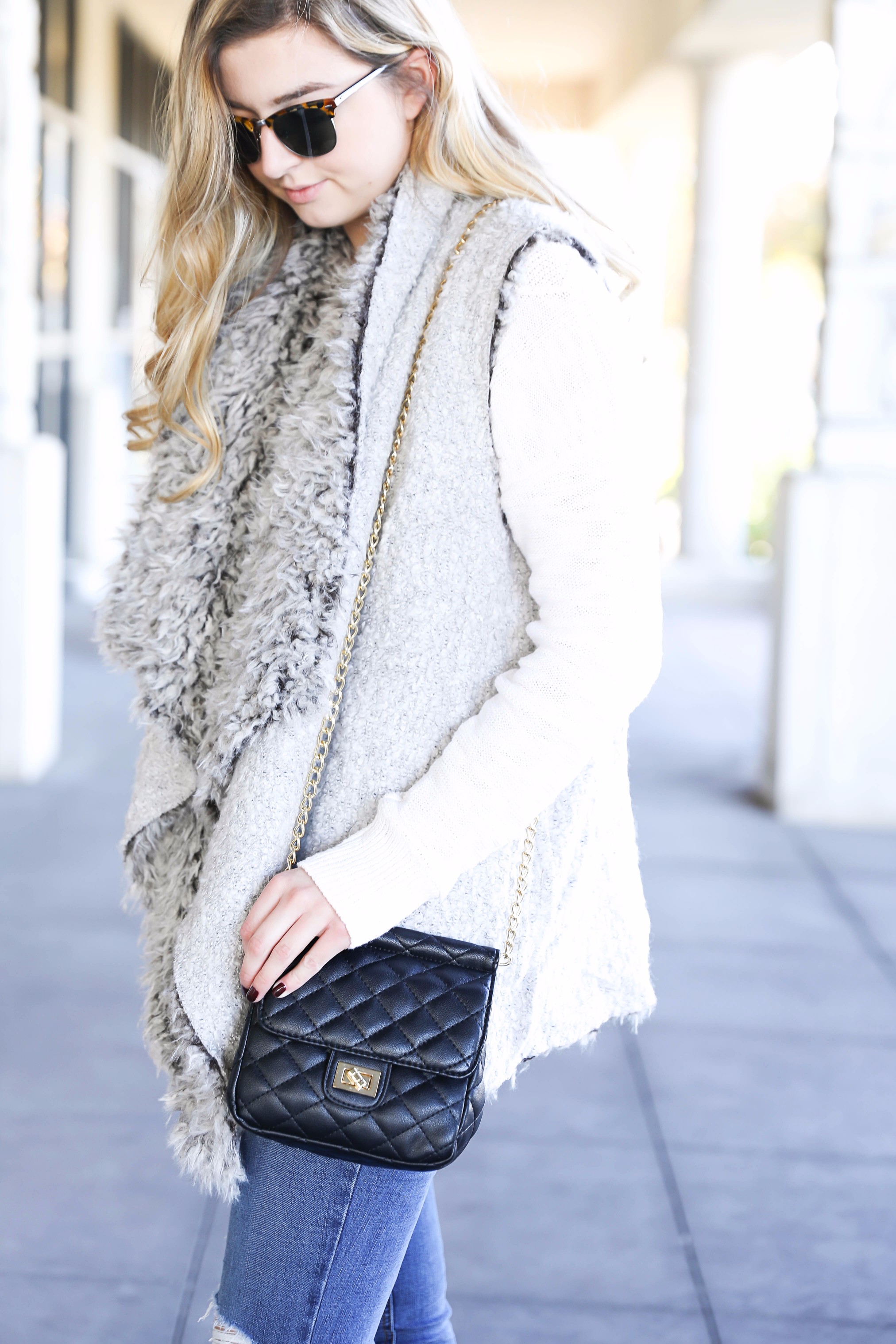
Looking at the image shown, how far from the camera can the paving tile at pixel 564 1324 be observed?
215 cm

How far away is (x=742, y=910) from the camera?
13.4 feet

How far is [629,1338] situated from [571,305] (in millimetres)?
1736

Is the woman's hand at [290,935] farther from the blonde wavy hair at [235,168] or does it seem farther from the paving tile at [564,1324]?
the paving tile at [564,1324]

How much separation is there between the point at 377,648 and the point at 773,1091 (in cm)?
218

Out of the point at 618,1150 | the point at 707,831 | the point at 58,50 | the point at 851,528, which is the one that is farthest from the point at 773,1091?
the point at 58,50

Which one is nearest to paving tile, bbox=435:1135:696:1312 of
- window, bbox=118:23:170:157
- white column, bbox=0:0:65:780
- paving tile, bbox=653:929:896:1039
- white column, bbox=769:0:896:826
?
paving tile, bbox=653:929:896:1039

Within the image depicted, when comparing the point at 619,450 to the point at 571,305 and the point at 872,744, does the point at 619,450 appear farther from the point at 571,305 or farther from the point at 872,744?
the point at 872,744

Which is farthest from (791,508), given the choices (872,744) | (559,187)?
(559,187)

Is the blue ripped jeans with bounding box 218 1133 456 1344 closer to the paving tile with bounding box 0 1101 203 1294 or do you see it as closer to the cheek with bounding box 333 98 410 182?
the cheek with bounding box 333 98 410 182

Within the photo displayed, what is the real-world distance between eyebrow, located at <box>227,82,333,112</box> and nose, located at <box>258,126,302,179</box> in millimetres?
25

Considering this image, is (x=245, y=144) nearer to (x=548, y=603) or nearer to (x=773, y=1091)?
(x=548, y=603)

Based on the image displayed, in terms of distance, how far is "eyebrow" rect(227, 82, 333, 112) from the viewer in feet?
4.04

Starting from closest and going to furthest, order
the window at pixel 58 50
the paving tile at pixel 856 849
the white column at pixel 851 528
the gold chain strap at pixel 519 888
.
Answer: the gold chain strap at pixel 519 888 < the paving tile at pixel 856 849 < the white column at pixel 851 528 < the window at pixel 58 50

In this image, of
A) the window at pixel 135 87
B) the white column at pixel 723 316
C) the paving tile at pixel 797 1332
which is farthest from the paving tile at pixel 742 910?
the window at pixel 135 87
